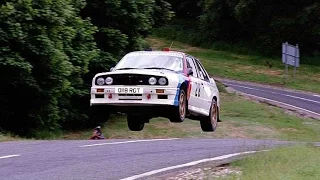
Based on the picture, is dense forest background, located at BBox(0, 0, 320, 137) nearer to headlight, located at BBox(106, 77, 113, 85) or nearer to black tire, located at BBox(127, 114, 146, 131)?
black tire, located at BBox(127, 114, 146, 131)

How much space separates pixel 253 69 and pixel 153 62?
155ft

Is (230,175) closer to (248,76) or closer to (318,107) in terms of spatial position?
(318,107)

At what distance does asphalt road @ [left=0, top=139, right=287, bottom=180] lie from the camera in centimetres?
1096

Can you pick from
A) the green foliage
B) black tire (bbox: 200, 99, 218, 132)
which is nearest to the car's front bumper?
black tire (bbox: 200, 99, 218, 132)

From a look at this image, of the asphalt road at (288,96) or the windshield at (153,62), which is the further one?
the asphalt road at (288,96)

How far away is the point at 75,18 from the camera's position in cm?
2484

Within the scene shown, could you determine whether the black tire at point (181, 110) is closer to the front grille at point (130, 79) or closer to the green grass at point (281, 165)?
the front grille at point (130, 79)

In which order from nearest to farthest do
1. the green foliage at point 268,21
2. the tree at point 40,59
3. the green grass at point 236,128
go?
the tree at point 40,59 → the green grass at point 236,128 → the green foliage at point 268,21

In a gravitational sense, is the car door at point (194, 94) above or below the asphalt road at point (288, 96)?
above

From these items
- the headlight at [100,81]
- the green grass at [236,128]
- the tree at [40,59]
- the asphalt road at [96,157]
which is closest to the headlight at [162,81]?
the headlight at [100,81]

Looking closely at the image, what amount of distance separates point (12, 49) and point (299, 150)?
1026 cm

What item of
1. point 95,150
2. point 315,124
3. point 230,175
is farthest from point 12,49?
point 315,124

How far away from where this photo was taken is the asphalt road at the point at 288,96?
3800 cm

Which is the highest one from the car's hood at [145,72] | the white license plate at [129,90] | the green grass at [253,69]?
the car's hood at [145,72]
